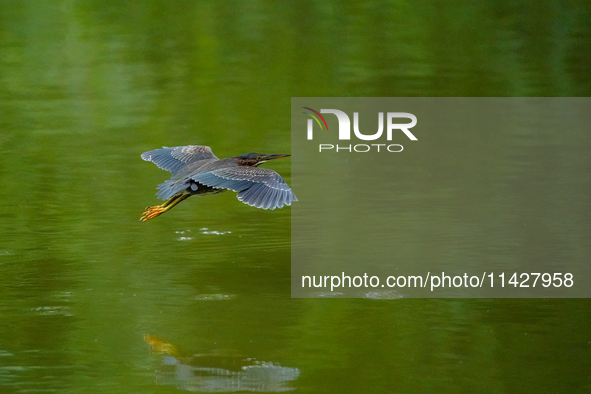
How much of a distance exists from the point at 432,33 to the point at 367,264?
624 centimetres

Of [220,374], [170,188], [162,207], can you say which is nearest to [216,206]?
[162,207]

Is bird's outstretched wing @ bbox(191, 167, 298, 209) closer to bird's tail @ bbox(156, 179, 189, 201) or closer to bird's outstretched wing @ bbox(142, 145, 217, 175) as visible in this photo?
bird's tail @ bbox(156, 179, 189, 201)

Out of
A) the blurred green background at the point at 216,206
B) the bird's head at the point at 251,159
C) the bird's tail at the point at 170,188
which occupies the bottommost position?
the blurred green background at the point at 216,206

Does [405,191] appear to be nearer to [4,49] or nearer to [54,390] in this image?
[54,390]

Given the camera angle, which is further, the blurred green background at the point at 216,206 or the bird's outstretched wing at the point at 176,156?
the bird's outstretched wing at the point at 176,156

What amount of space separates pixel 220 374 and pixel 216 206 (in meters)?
2.79

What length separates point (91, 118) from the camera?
878cm

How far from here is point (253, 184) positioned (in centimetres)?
491

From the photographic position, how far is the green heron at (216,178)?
189 inches

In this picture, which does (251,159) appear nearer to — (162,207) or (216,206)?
(162,207)

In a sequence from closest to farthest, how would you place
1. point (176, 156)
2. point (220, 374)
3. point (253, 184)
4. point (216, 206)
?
point (220, 374) < point (253, 184) < point (176, 156) < point (216, 206)

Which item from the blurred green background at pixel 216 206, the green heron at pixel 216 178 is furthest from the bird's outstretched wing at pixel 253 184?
the blurred green background at pixel 216 206

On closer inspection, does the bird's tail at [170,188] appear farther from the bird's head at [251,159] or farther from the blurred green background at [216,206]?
the blurred green background at [216,206]

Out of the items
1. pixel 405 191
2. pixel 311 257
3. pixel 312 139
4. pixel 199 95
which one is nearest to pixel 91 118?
pixel 199 95
